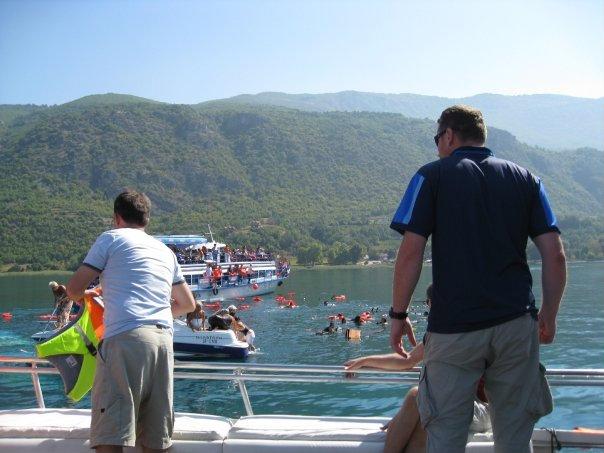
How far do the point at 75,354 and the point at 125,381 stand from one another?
2.71 feet

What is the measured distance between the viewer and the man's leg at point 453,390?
3.59 m

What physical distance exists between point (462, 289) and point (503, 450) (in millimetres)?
882

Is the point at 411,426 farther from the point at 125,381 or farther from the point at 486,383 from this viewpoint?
the point at 125,381

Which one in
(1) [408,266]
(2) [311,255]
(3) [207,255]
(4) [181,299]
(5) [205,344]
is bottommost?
(2) [311,255]

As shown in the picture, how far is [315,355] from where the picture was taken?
29.6m

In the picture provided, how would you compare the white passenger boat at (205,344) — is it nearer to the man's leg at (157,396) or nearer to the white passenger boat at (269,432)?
the white passenger boat at (269,432)

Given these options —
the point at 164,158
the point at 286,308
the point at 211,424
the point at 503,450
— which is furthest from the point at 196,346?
the point at 164,158

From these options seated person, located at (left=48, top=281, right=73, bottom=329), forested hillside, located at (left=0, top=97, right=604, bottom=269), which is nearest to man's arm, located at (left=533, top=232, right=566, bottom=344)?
seated person, located at (left=48, top=281, right=73, bottom=329)

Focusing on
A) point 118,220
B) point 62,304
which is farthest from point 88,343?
point 62,304

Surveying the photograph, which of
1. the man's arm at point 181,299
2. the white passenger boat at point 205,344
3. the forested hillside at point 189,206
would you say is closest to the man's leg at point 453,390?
the man's arm at point 181,299

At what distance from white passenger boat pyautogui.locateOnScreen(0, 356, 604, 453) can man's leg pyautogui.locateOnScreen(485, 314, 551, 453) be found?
0.74 meters

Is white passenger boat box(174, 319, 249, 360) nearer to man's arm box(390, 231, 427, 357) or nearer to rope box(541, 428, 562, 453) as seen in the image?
rope box(541, 428, 562, 453)

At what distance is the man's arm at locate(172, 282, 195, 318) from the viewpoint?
4.91 meters

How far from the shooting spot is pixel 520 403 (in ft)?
12.2
